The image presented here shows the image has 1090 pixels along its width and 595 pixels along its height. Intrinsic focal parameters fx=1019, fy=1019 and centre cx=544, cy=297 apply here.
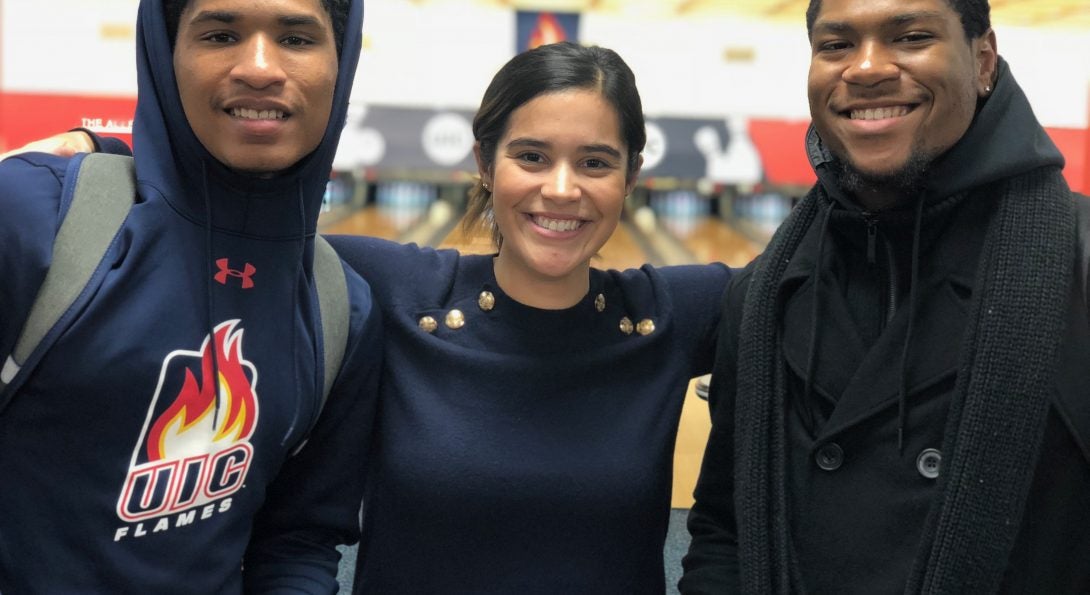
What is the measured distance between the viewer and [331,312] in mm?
1204

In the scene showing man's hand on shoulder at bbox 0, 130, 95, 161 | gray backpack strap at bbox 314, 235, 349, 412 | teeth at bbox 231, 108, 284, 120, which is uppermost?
teeth at bbox 231, 108, 284, 120

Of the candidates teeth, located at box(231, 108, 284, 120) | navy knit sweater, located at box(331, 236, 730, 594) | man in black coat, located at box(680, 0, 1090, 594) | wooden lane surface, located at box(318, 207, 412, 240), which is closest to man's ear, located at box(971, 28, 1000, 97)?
man in black coat, located at box(680, 0, 1090, 594)

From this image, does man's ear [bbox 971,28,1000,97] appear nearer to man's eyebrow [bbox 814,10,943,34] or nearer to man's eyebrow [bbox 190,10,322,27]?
man's eyebrow [bbox 814,10,943,34]

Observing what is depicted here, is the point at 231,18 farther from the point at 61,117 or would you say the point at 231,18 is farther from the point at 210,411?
the point at 61,117

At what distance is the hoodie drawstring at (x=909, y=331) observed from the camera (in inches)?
42.9

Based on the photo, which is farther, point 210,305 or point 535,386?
point 535,386

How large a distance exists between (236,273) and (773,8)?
5.30m

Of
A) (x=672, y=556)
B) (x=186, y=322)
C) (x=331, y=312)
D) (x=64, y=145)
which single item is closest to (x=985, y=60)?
(x=331, y=312)

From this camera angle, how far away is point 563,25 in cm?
555

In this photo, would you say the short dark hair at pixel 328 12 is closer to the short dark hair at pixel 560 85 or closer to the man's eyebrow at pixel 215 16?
the man's eyebrow at pixel 215 16

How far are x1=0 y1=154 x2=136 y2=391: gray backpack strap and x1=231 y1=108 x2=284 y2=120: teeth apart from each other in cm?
14

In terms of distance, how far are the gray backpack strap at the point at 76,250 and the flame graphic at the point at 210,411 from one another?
141mm

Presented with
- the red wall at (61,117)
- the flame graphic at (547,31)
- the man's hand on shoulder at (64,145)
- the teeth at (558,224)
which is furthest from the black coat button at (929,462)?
the flame graphic at (547,31)

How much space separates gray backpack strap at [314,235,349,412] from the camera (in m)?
1.19
